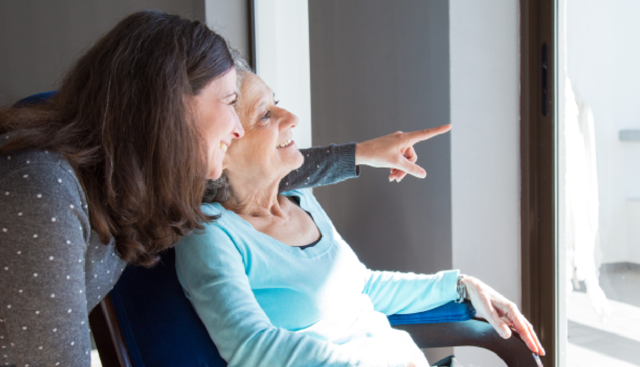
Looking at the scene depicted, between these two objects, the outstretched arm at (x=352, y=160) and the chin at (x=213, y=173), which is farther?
the outstretched arm at (x=352, y=160)

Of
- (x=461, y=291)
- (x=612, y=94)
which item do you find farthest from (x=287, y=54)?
(x=461, y=291)

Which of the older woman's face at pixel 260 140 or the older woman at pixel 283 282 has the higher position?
the older woman's face at pixel 260 140

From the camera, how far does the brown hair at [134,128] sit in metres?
0.88

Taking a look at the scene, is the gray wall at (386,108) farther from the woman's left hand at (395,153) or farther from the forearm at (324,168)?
the forearm at (324,168)

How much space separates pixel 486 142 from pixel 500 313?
59 centimetres

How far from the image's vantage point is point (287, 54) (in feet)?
9.84

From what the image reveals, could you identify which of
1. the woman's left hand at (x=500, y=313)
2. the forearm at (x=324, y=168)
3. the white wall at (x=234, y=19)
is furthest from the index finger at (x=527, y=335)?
the white wall at (x=234, y=19)

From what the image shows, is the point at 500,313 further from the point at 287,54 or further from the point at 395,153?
the point at 287,54

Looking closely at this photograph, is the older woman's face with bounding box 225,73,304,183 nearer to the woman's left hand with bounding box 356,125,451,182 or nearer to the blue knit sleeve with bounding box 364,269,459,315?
the woman's left hand with bounding box 356,125,451,182

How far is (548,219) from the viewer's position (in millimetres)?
1628

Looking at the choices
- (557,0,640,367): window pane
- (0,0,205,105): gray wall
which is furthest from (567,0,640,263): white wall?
(0,0,205,105): gray wall

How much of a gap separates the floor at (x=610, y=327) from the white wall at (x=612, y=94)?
9 centimetres

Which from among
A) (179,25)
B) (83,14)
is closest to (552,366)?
(179,25)

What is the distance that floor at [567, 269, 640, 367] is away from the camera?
5.10 ft
